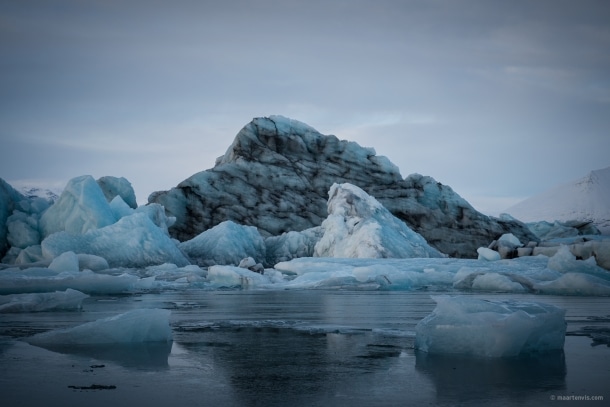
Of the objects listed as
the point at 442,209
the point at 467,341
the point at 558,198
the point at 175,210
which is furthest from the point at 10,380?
the point at 558,198

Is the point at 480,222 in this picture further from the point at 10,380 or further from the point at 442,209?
the point at 10,380

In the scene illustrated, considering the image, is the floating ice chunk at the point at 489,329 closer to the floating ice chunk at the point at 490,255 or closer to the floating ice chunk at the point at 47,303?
the floating ice chunk at the point at 47,303

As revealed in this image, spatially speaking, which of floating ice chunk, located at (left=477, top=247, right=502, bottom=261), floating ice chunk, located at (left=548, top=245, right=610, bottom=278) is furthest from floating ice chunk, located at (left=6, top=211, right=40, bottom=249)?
floating ice chunk, located at (left=548, top=245, right=610, bottom=278)

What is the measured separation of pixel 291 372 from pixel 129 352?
1883mm

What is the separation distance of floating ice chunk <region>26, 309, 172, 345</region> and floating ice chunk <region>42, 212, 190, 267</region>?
59.0 feet

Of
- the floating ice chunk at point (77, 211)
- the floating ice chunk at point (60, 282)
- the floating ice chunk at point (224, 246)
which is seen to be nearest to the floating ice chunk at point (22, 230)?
the floating ice chunk at point (77, 211)

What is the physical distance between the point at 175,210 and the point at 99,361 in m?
36.8

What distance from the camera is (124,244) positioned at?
25000 mm

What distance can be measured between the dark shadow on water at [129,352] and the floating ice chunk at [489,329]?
237 cm

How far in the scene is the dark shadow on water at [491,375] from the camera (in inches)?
148

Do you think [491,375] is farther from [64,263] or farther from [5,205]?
[5,205]

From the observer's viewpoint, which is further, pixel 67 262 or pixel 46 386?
pixel 67 262

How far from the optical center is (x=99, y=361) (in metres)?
5.01

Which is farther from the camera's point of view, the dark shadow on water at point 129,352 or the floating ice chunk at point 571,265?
the floating ice chunk at point 571,265
